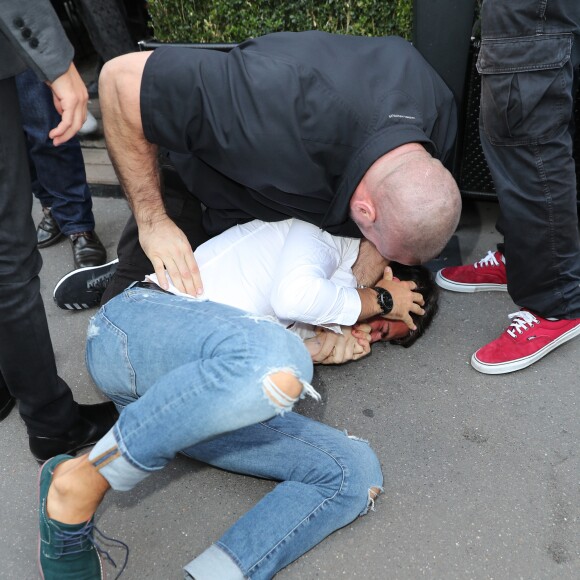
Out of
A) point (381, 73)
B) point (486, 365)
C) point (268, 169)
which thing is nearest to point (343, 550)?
point (486, 365)

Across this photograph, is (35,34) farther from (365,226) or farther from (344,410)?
(344,410)

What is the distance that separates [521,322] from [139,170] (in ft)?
4.61

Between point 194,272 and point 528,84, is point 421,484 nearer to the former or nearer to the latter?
point 194,272

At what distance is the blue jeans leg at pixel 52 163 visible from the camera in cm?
262

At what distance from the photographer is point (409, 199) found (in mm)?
1728

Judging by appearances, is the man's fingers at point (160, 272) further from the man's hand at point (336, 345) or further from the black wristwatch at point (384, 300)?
the black wristwatch at point (384, 300)

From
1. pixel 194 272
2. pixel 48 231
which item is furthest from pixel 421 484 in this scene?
pixel 48 231

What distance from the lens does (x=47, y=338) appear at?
180 centimetres

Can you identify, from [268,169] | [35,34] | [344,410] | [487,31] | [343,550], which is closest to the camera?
[35,34]

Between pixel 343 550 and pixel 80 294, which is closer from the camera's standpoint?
pixel 343 550

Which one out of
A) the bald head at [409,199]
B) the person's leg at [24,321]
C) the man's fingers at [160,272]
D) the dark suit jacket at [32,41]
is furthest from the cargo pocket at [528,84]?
the person's leg at [24,321]

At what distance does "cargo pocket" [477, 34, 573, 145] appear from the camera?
6.25ft

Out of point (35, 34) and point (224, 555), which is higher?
point (35, 34)

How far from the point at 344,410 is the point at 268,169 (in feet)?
2.73
